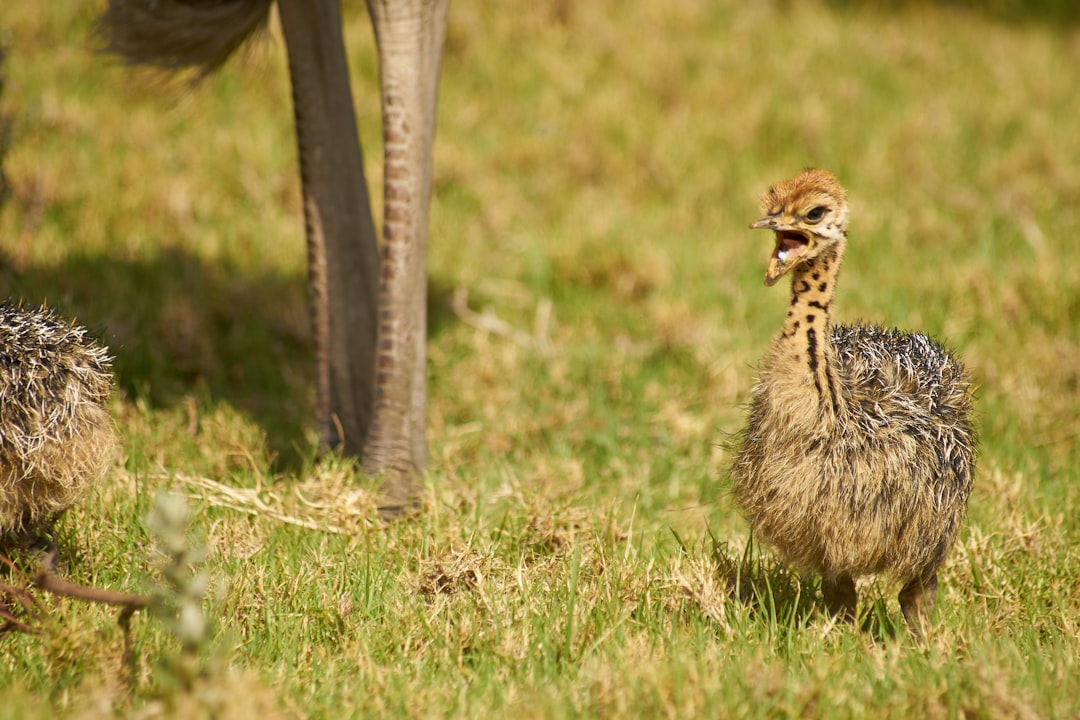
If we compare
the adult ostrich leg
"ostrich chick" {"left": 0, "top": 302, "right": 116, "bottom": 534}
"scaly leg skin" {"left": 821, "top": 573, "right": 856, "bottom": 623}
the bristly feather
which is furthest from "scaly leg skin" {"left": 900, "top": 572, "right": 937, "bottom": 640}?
the bristly feather

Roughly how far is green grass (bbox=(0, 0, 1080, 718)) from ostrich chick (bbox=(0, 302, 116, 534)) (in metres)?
0.44

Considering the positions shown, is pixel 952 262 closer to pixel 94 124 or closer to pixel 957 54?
pixel 957 54

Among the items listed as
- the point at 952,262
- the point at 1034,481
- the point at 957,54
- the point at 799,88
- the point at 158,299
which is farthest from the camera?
the point at 957,54

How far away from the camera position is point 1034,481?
589cm

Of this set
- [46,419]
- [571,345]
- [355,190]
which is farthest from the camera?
[571,345]

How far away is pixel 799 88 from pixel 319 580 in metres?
8.59

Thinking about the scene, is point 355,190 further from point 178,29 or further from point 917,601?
point 917,601

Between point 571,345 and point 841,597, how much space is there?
11.4ft

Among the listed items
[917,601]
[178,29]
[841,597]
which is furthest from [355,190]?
[917,601]

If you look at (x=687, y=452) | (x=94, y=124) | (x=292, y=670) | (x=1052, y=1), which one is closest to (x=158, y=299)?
(x=94, y=124)

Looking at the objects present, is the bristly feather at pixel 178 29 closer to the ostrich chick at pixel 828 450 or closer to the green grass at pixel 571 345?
the green grass at pixel 571 345

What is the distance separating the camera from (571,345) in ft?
25.3

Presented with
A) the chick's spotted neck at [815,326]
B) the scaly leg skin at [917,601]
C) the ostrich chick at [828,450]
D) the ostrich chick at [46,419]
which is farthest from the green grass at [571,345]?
the chick's spotted neck at [815,326]

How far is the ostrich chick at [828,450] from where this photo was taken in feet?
13.6
